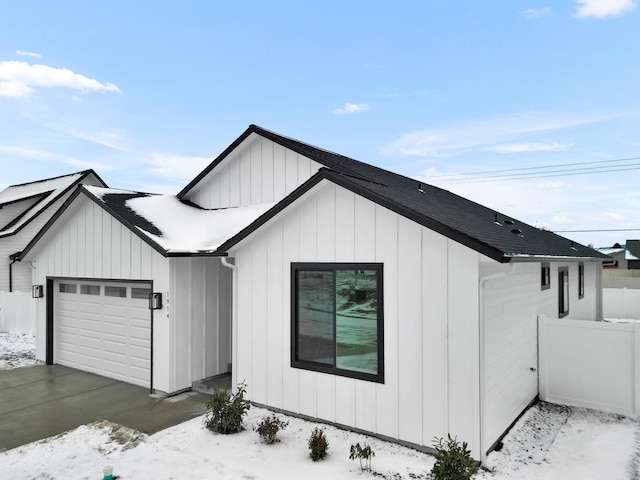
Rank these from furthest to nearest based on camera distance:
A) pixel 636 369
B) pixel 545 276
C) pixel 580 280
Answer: pixel 580 280, pixel 545 276, pixel 636 369

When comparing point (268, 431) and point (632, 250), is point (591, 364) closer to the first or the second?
point (268, 431)

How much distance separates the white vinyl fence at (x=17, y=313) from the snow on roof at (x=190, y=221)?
772cm

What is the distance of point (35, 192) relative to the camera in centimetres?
2281

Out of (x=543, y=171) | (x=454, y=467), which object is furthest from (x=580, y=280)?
(x=543, y=171)

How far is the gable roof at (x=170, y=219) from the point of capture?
8188 millimetres

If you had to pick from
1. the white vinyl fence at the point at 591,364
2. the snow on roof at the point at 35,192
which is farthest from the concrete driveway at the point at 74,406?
the snow on roof at the point at 35,192

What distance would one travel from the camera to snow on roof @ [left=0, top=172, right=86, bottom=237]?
2042cm

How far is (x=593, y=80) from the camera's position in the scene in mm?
17328

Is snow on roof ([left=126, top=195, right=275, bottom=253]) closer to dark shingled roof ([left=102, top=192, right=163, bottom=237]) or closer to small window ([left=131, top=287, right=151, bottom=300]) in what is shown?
dark shingled roof ([left=102, top=192, right=163, bottom=237])

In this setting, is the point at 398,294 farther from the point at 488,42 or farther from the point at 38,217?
the point at 38,217

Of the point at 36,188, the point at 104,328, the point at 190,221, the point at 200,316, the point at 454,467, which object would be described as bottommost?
the point at 454,467

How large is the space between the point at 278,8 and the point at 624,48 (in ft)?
38.7

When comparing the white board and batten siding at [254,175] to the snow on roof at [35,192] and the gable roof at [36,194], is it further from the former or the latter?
the snow on roof at [35,192]

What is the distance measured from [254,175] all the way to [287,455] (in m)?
6.72
